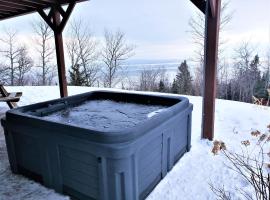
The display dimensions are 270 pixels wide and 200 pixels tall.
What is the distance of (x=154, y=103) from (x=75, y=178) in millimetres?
1864

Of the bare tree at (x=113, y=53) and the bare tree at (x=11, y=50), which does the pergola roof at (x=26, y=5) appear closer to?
the bare tree at (x=113, y=53)

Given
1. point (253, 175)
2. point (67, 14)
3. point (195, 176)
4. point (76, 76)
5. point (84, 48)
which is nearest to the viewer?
point (253, 175)

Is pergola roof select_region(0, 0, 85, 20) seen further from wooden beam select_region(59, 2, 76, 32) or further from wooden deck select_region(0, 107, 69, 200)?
wooden deck select_region(0, 107, 69, 200)

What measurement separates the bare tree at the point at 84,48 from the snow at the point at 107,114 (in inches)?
483

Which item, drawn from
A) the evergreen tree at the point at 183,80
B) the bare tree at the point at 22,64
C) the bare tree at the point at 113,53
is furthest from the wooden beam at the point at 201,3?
the bare tree at the point at 22,64

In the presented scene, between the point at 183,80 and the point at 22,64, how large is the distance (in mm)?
11001

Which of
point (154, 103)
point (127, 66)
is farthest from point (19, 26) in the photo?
point (154, 103)

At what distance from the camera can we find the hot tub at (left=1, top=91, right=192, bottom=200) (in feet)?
6.51

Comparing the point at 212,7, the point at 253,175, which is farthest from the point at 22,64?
the point at 253,175

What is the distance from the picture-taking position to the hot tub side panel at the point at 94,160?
6.50ft

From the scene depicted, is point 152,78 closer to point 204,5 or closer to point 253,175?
point 204,5

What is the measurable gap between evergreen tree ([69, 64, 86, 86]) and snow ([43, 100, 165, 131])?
34.8 ft

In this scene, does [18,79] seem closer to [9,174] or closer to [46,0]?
[46,0]

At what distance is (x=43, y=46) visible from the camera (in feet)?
51.7
